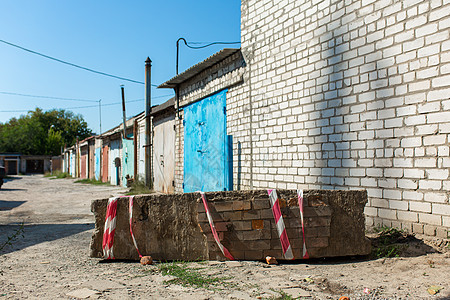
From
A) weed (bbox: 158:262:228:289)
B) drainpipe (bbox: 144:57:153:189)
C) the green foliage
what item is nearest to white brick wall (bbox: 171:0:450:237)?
weed (bbox: 158:262:228:289)

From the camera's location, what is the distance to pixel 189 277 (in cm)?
330

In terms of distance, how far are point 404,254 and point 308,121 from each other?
8.35 feet

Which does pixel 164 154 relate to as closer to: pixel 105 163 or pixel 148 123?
pixel 148 123

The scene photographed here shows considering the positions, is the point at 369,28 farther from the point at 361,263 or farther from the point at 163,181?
the point at 163,181

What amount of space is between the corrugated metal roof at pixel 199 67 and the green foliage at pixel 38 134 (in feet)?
145

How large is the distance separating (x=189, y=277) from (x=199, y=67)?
6.76 meters

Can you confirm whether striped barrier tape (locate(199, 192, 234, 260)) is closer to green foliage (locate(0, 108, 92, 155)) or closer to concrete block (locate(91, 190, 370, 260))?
concrete block (locate(91, 190, 370, 260))

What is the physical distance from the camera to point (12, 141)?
172 feet

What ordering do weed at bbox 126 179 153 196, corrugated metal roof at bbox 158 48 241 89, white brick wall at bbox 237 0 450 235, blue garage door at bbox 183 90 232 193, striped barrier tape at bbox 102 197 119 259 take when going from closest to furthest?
striped barrier tape at bbox 102 197 119 259
white brick wall at bbox 237 0 450 235
corrugated metal roof at bbox 158 48 241 89
blue garage door at bbox 183 90 232 193
weed at bbox 126 179 153 196

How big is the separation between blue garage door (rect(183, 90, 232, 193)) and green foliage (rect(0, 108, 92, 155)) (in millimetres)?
45055

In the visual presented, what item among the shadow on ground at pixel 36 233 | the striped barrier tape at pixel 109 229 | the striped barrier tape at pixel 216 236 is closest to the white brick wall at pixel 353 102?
the striped barrier tape at pixel 216 236

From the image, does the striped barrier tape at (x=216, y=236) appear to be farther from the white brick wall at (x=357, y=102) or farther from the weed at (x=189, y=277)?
the white brick wall at (x=357, y=102)

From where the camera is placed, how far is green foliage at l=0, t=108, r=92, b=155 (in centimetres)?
5209

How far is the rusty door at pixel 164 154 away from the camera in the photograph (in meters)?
11.9
